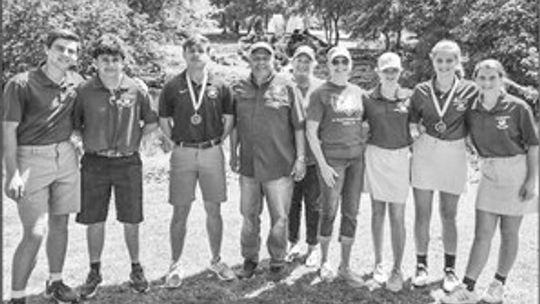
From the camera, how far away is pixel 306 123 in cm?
554

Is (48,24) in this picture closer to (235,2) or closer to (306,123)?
(306,123)

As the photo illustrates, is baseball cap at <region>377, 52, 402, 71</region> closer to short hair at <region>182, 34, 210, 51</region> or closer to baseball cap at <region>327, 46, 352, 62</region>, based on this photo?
baseball cap at <region>327, 46, 352, 62</region>

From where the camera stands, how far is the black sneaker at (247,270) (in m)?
6.07

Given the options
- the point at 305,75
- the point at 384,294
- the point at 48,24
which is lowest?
the point at 384,294

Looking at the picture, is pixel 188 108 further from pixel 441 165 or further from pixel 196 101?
pixel 441 165

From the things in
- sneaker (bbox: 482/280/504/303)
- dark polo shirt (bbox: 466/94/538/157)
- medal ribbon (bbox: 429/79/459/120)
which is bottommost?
sneaker (bbox: 482/280/504/303)

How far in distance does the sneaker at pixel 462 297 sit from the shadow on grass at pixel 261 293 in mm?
226

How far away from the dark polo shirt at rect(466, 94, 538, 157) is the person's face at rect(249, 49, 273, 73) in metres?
1.87

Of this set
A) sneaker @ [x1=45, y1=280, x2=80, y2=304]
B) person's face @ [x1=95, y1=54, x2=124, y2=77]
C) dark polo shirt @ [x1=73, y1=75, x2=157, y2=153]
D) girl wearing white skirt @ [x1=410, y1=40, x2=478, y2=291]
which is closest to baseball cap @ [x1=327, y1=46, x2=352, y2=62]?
girl wearing white skirt @ [x1=410, y1=40, x2=478, y2=291]

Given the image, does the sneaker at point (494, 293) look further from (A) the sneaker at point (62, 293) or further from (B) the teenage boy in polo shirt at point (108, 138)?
(A) the sneaker at point (62, 293)

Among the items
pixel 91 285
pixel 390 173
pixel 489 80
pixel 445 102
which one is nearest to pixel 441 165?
pixel 390 173

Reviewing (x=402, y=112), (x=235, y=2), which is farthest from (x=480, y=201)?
(x=235, y=2)

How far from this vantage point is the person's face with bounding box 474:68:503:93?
506 cm

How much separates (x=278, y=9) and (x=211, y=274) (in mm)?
41507
